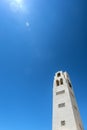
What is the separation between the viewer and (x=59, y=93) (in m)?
34.2

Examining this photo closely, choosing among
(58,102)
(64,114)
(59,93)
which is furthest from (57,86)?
(64,114)

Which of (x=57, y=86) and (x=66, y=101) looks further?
(x=57, y=86)

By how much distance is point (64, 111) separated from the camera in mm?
29797

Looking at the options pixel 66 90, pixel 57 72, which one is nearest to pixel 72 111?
pixel 66 90

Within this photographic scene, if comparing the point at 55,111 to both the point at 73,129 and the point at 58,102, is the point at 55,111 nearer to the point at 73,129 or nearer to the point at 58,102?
the point at 58,102

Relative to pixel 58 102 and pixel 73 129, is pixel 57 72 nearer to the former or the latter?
pixel 58 102

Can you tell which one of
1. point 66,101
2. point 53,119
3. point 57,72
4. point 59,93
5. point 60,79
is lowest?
point 53,119

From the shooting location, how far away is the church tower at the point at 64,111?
27492 mm

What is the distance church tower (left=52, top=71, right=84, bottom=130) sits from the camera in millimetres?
27492

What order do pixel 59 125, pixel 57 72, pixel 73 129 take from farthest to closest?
pixel 57 72, pixel 59 125, pixel 73 129

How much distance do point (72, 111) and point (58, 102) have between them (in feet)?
14.5

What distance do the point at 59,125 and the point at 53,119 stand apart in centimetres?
199

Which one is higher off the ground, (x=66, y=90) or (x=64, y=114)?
(x=66, y=90)

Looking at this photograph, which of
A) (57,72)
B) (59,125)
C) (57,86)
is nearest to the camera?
(59,125)
